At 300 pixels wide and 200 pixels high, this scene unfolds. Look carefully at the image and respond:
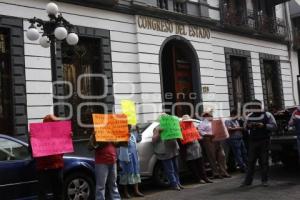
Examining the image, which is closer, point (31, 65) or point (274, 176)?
point (274, 176)

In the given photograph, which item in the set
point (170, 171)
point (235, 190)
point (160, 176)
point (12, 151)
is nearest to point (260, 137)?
point (235, 190)

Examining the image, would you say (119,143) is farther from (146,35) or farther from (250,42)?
(250,42)

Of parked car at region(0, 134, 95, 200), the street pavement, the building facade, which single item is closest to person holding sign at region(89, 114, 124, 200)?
parked car at region(0, 134, 95, 200)

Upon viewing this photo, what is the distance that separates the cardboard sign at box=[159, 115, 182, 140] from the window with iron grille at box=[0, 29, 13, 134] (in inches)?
196

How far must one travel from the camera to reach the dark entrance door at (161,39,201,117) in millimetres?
20422

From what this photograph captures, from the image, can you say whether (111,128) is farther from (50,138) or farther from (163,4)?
(163,4)

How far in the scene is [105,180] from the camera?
30.8 feet

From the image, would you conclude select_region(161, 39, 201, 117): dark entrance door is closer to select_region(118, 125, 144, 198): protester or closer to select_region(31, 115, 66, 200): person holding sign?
select_region(118, 125, 144, 198): protester

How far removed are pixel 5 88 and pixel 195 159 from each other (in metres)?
5.83

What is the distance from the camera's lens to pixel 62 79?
15852 mm

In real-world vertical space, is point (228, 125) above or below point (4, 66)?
below

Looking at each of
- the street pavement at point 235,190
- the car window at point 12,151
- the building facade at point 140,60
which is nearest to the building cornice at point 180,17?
the building facade at point 140,60

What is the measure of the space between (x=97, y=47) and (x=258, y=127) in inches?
303

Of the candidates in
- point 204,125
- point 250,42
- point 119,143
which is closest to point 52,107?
point 204,125
